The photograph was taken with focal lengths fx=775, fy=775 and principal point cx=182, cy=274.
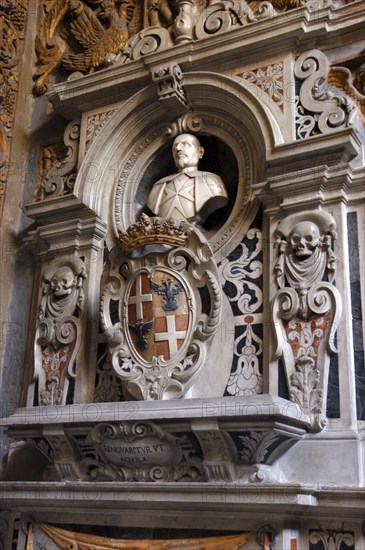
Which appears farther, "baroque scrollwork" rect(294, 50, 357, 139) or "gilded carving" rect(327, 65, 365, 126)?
"gilded carving" rect(327, 65, 365, 126)

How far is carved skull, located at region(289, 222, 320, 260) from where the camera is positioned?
4.22 meters

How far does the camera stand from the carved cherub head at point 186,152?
16.2 ft

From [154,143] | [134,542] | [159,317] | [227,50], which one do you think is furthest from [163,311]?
[227,50]

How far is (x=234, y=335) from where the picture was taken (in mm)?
4410

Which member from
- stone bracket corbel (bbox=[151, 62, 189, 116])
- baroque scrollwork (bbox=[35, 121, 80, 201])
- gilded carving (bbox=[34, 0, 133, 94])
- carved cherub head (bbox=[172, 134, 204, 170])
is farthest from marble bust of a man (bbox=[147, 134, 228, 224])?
gilded carving (bbox=[34, 0, 133, 94])

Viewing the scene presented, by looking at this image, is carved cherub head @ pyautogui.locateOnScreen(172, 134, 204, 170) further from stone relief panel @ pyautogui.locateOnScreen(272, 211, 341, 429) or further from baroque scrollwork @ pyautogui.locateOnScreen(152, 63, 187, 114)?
stone relief panel @ pyautogui.locateOnScreen(272, 211, 341, 429)

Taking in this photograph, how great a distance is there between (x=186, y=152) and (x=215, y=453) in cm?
197

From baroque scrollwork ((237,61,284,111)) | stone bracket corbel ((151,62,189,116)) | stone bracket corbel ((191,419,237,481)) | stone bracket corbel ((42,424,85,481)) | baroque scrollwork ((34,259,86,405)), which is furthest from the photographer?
stone bracket corbel ((151,62,189,116))

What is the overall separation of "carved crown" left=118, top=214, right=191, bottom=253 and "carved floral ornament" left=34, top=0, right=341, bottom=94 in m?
1.42

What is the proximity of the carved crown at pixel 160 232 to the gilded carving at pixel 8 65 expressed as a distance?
5.08 ft

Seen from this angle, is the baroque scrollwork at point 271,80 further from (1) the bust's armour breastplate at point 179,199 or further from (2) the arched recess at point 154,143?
(1) the bust's armour breastplate at point 179,199

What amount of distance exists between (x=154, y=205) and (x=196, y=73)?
0.92 meters

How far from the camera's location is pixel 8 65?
19.4 ft

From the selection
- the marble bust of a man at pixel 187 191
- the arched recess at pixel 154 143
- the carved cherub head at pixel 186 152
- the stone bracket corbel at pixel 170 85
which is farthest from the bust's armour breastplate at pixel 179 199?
the stone bracket corbel at pixel 170 85
